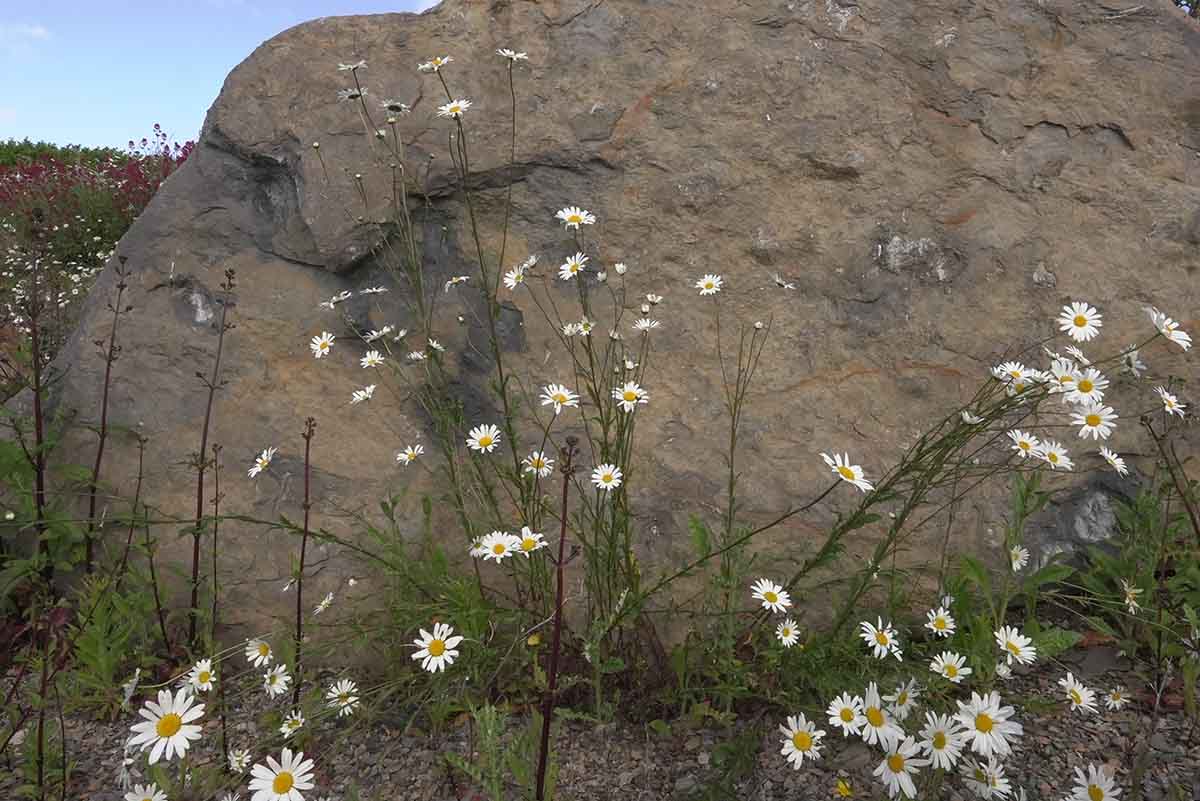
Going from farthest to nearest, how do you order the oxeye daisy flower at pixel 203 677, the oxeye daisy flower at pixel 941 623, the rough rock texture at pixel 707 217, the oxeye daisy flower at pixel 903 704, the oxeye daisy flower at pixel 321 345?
the oxeye daisy flower at pixel 321 345 → the rough rock texture at pixel 707 217 → the oxeye daisy flower at pixel 941 623 → the oxeye daisy flower at pixel 203 677 → the oxeye daisy flower at pixel 903 704

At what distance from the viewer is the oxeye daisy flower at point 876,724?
5.66ft

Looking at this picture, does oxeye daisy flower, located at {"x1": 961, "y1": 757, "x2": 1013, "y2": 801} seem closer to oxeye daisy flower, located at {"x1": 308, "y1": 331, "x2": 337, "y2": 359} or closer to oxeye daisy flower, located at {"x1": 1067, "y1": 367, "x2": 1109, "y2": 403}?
oxeye daisy flower, located at {"x1": 1067, "y1": 367, "x2": 1109, "y2": 403}

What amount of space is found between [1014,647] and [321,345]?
251 cm

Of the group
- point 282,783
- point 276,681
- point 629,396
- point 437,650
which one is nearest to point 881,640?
point 629,396

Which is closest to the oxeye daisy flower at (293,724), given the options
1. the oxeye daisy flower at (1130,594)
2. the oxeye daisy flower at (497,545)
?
the oxeye daisy flower at (497,545)

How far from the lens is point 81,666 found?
2594mm

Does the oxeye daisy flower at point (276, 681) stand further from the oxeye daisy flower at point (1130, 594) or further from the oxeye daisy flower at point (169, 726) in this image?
the oxeye daisy flower at point (1130, 594)

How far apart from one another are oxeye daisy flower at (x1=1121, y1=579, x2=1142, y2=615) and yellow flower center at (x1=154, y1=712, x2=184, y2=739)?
2.41 metres

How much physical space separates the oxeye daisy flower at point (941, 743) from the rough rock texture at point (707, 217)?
1.04 meters

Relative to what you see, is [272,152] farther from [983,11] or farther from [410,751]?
[983,11]

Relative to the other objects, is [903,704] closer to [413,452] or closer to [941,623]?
[941,623]

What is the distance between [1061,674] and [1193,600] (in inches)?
18.9

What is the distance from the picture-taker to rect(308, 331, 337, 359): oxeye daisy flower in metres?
3.00

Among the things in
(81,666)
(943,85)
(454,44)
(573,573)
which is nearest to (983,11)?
(943,85)
